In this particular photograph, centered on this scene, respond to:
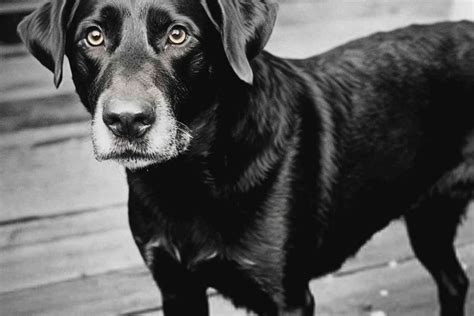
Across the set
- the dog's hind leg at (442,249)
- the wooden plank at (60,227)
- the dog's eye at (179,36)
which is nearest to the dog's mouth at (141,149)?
the dog's eye at (179,36)

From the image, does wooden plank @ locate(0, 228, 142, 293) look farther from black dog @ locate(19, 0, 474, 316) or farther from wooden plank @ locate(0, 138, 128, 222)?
black dog @ locate(19, 0, 474, 316)

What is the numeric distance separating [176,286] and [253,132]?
49cm

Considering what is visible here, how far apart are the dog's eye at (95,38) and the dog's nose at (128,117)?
0.21m

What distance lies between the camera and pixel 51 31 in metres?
1.90

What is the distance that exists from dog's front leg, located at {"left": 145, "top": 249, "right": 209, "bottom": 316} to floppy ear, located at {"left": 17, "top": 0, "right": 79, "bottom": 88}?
0.54m

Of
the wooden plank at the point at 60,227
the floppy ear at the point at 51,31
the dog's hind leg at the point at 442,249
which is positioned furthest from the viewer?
the wooden plank at the point at 60,227

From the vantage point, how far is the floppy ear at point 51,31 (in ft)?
6.23

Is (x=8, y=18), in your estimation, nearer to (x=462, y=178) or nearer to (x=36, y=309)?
(x=36, y=309)

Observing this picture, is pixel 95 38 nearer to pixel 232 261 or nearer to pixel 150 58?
pixel 150 58

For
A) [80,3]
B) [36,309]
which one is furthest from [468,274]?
[80,3]

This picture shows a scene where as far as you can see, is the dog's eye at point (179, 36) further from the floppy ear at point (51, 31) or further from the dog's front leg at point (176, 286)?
the dog's front leg at point (176, 286)

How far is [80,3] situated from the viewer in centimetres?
189

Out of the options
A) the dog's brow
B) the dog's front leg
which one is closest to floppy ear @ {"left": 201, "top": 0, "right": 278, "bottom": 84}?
the dog's brow

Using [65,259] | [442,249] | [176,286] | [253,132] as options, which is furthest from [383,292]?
[65,259]
